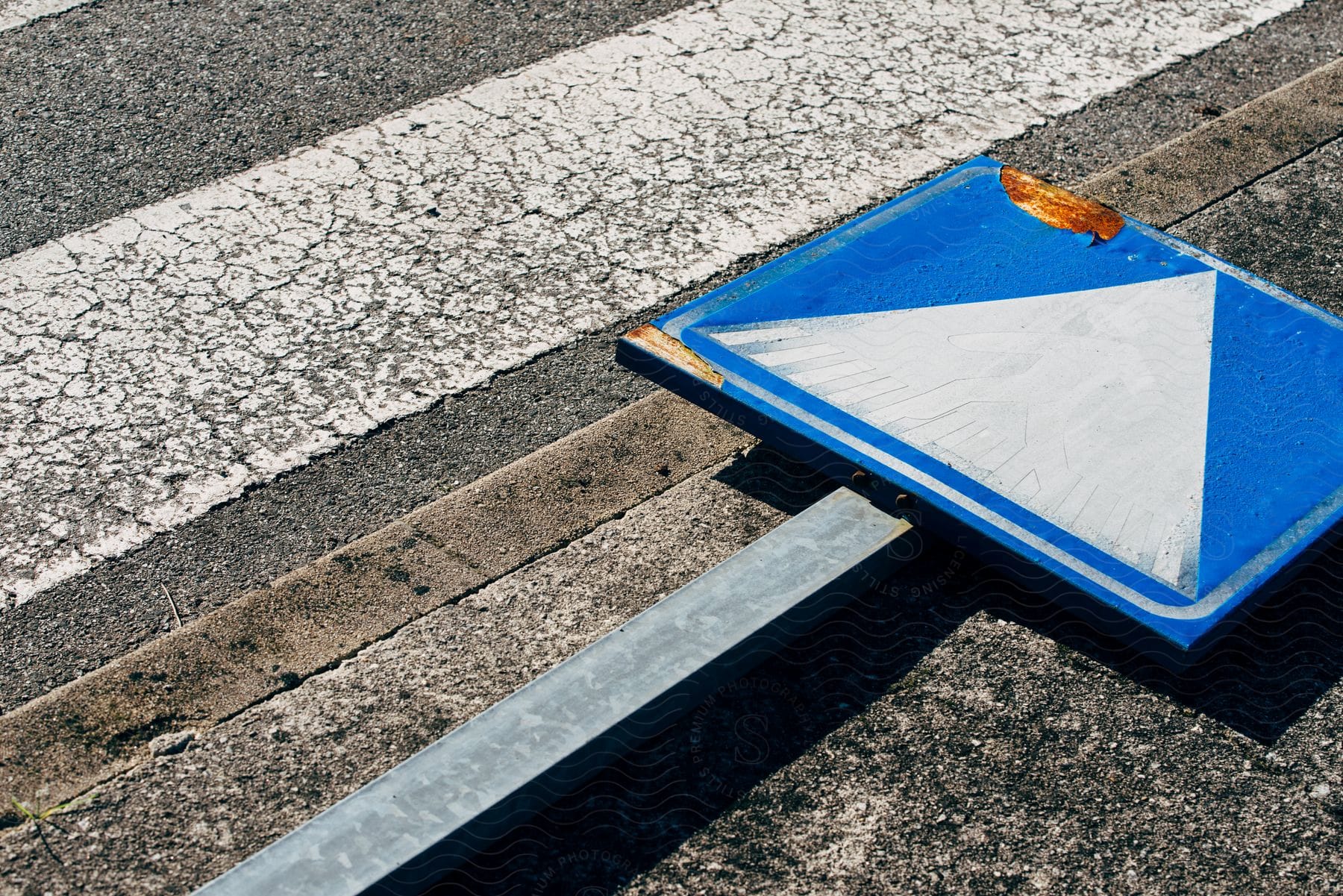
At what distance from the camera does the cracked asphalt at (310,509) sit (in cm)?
235

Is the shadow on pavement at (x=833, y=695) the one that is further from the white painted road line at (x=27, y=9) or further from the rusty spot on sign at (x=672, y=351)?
the white painted road line at (x=27, y=9)

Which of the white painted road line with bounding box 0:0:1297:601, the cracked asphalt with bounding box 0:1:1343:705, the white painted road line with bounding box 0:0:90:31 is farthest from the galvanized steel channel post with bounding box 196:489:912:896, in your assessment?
the white painted road line with bounding box 0:0:90:31

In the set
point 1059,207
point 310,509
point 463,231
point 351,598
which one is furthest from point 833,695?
point 463,231

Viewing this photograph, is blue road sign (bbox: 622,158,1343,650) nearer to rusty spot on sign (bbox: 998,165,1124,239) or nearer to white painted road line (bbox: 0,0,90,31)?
rusty spot on sign (bbox: 998,165,1124,239)

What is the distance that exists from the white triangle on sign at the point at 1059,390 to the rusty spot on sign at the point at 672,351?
9 cm

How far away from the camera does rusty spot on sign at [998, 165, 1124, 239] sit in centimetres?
302

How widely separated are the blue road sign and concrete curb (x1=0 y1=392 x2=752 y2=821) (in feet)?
0.81

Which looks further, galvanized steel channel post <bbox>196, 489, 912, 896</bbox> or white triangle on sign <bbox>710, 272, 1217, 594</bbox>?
white triangle on sign <bbox>710, 272, 1217, 594</bbox>

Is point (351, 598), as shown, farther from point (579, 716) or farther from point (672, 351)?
point (672, 351)

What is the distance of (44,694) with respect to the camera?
7.29 feet

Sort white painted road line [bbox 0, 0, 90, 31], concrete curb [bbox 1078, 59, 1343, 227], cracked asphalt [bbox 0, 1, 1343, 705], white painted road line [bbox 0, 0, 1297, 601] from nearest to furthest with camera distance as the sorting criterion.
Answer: cracked asphalt [bbox 0, 1, 1343, 705], white painted road line [bbox 0, 0, 1297, 601], concrete curb [bbox 1078, 59, 1343, 227], white painted road line [bbox 0, 0, 90, 31]

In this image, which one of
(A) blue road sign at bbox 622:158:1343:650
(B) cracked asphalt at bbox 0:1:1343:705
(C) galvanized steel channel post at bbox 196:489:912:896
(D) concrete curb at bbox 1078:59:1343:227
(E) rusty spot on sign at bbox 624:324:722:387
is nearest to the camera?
(C) galvanized steel channel post at bbox 196:489:912:896

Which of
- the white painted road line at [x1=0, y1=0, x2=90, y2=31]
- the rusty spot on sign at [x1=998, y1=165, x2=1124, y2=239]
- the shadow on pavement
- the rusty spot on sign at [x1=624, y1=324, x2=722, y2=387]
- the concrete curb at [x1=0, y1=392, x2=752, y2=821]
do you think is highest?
the white painted road line at [x1=0, y1=0, x2=90, y2=31]

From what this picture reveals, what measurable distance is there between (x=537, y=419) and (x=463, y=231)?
0.85 m
